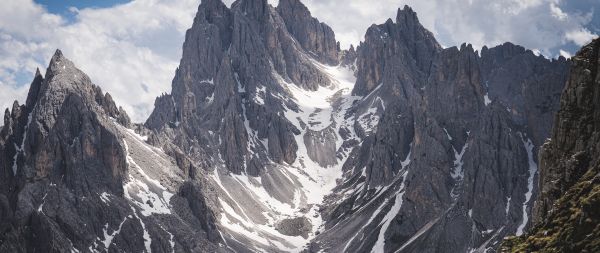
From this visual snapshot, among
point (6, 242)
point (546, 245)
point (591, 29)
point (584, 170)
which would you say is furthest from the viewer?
point (6, 242)

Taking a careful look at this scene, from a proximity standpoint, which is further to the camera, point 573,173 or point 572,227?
point 573,173

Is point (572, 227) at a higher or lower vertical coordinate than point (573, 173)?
lower

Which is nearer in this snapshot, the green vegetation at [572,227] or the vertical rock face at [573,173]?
the green vegetation at [572,227]

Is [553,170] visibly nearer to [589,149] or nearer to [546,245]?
[589,149]

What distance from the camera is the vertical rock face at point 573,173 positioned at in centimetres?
4009

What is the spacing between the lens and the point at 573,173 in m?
52.2

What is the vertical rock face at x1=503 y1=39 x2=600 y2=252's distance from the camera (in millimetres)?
40094

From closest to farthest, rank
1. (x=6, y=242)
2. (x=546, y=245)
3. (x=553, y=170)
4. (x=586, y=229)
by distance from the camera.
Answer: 1. (x=586, y=229)
2. (x=546, y=245)
3. (x=553, y=170)
4. (x=6, y=242)

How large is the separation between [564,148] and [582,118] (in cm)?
280

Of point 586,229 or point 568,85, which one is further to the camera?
point 568,85

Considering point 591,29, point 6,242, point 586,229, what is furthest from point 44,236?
point 586,229

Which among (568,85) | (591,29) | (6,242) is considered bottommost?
(6,242)

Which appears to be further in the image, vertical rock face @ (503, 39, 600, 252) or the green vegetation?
vertical rock face @ (503, 39, 600, 252)

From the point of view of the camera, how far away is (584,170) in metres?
52.3
